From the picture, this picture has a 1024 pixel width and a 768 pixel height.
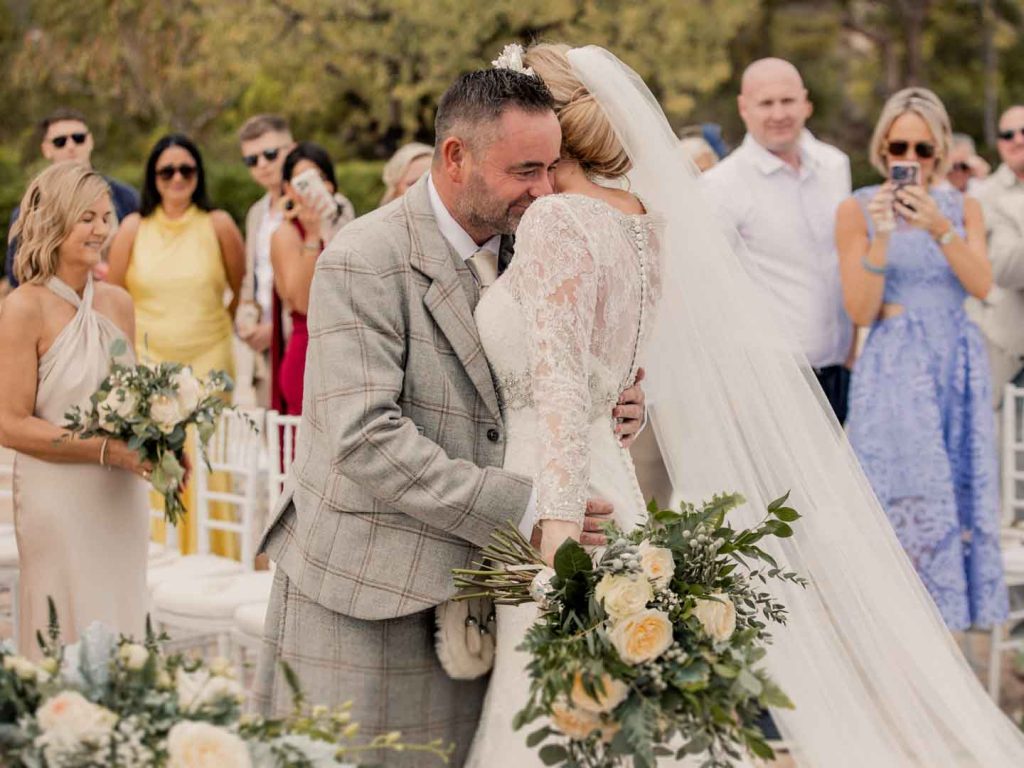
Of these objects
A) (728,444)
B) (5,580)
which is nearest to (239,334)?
(5,580)

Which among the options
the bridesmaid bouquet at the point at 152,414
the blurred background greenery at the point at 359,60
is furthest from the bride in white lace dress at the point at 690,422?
the blurred background greenery at the point at 359,60

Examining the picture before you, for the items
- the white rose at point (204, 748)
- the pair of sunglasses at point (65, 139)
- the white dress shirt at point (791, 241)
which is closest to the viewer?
the white rose at point (204, 748)

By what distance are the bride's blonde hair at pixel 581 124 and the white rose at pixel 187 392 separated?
1.87 meters

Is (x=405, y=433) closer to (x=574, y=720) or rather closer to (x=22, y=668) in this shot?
(x=574, y=720)

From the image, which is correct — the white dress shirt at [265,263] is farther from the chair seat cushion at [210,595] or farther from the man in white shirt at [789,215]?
the man in white shirt at [789,215]

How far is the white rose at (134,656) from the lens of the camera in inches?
85.4

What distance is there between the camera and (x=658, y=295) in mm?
3346

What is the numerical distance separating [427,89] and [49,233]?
1397 centimetres

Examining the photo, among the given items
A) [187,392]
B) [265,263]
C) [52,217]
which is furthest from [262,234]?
[187,392]

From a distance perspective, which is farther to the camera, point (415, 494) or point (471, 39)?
point (471, 39)

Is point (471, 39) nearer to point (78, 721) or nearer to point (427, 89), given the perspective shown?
point (427, 89)

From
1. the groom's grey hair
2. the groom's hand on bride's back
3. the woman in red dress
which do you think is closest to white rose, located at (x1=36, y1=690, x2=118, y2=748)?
the groom's grey hair

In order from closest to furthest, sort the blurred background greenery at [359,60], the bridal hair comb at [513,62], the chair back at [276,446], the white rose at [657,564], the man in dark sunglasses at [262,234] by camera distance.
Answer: the white rose at [657,564]
the bridal hair comb at [513,62]
the chair back at [276,446]
the man in dark sunglasses at [262,234]
the blurred background greenery at [359,60]

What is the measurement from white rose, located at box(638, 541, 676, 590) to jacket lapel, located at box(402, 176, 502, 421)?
52cm
